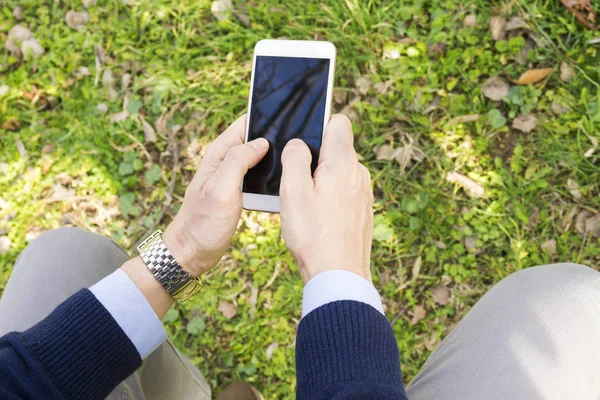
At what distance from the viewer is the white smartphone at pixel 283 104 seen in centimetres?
195

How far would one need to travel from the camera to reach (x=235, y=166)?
1.78 meters

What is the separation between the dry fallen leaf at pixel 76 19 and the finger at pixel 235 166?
2.48 m

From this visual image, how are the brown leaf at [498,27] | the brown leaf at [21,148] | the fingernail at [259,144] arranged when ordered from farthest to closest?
the brown leaf at [21,148] → the brown leaf at [498,27] → the fingernail at [259,144]

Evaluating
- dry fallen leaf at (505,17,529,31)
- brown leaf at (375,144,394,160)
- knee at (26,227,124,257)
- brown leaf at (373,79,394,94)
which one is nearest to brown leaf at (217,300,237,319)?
knee at (26,227,124,257)

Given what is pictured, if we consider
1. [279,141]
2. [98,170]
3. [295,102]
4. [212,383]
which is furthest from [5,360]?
[98,170]

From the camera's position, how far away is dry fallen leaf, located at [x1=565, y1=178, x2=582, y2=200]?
9.18 feet

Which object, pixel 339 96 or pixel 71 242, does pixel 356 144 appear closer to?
pixel 339 96

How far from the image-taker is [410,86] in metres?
3.06

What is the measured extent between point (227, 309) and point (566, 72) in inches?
98.9

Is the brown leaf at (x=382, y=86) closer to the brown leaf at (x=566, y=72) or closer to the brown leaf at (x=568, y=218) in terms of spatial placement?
the brown leaf at (x=566, y=72)

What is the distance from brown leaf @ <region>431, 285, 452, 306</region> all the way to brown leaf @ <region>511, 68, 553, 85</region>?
4.34 ft

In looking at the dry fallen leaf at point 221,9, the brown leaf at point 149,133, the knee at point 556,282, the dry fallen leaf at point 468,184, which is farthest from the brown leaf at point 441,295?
the dry fallen leaf at point 221,9

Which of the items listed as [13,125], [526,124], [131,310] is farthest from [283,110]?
[13,125]

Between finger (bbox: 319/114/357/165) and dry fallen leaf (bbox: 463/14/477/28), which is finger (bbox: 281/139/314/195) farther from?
dry fallen leaf (bbox: 463/14/477/28)
